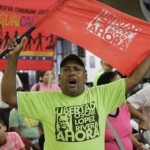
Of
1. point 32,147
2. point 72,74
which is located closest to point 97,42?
point 72,74

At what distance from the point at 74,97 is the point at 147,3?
10.9 ft

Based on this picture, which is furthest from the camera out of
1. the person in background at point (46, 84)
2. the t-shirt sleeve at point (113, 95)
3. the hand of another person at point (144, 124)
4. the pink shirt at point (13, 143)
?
the person in background at point (46, 84)

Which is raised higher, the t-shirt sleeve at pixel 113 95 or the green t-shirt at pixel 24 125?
the t-shirt sleeve at pixel 113 95

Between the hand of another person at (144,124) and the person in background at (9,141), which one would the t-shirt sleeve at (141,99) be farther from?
the person in background at (9,141)

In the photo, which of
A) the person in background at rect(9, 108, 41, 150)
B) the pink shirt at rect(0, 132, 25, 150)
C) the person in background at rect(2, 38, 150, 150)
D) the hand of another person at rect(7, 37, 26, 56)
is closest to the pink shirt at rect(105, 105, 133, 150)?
the person in background at rect(2, 38, 150, 150)

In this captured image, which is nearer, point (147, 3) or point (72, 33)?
point (72, 33)

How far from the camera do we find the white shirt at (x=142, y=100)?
182 inches

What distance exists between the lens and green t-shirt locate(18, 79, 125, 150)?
3.32 meters

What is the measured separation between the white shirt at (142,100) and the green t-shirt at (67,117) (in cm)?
125

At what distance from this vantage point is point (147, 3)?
643 centimetres

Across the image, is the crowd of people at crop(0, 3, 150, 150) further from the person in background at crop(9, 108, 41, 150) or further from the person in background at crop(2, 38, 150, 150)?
the person in background at crop(9, 108, 41, 150)

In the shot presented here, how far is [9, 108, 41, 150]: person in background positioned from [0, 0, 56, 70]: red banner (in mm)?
1798

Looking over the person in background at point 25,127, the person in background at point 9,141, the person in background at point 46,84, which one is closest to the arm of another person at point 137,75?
the person in background at point 9,141

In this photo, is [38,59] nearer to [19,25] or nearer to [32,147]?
[19,25]
